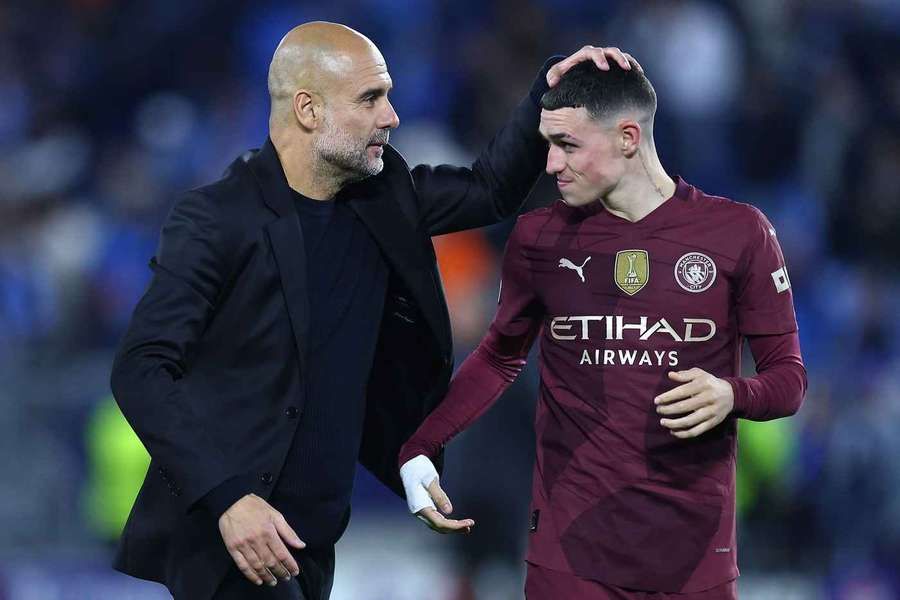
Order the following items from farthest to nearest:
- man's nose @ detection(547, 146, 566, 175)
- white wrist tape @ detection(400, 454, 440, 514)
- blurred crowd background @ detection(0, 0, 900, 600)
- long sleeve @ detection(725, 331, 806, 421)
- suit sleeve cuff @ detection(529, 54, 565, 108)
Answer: blurred crowd background @ detection(0, 0, 900, 600)
suit sleeve cuff @ detection(529, 54, 565, 108)
white wrist tape @ detection(400, 454, 440, 514)
man's nose @ detection(547, 146, 566, 175)
long sleeve @ detection(725, 331, 806, 421)

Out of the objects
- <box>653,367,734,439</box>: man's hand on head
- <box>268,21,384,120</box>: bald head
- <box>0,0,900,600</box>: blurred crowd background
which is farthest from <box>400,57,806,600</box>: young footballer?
<box>0,0,900,600</box>: blurred crowd background

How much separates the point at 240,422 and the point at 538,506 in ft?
2.50

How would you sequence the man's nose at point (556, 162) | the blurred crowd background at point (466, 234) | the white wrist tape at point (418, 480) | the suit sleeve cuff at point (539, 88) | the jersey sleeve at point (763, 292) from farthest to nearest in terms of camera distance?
1. the blurred crowd background at point (466, 234)
2. the suit sleeve cuff at point (539, 88)
3. the white wrist tape at point (418, 480)
4. the man's nose at point (556, 162)
5. the jersey sleeve at point (763, 292)

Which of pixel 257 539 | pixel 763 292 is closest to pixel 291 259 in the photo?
pixel 257 539

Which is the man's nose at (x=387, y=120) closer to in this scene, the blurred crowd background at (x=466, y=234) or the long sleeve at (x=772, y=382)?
the long sleeve at (x=772, y=382)

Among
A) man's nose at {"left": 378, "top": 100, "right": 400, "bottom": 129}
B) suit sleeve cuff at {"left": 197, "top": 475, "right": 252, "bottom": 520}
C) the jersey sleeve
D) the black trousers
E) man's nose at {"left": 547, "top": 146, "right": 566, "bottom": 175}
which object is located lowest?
the black trousers

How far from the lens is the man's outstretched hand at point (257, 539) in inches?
129

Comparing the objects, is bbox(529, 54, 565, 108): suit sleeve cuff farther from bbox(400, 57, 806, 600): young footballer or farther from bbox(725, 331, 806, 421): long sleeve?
bbox(725, 331, 806, 421): long sleeve

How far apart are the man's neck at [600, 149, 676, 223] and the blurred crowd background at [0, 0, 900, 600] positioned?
2.92 metres

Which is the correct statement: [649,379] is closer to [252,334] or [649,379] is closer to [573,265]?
[573,265]

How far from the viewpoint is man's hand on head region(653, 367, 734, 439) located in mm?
3230

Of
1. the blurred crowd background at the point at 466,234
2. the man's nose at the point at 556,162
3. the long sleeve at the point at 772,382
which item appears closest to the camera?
the long sleeve at the point at 772,382

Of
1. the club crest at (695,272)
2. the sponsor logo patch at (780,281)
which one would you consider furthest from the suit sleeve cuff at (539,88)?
the sponsor logo patch at (780,281)

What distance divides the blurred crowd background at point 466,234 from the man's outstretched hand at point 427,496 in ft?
8.89
